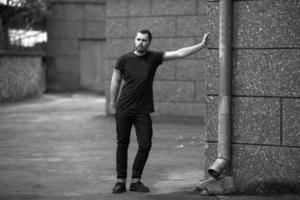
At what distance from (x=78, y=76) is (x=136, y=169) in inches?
789

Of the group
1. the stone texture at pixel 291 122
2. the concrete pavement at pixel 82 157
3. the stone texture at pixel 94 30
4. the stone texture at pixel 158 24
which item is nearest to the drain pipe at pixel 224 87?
the concrete pavement at pixel 82 157

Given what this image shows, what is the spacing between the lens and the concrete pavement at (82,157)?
736cm

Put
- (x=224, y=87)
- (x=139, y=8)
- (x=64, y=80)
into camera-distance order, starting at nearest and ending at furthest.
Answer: (x=224, y=87), (x=139, y=8), (x=64, y=80)

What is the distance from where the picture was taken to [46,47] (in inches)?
1061

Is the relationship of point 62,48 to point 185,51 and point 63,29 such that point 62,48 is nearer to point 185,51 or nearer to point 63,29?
point 63,29

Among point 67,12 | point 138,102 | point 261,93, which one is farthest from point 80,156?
point 67,12

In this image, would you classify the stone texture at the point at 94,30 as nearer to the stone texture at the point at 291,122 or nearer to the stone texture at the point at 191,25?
the stone texture at the point at 191,25

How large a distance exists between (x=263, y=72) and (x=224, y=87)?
44cm

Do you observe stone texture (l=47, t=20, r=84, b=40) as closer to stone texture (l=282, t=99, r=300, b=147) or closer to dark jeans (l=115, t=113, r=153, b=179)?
dark jeans (l=115, t=113, r=153, b=179)

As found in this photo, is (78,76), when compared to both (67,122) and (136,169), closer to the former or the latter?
(67,122)

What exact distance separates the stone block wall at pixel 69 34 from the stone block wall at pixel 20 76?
1.21 m

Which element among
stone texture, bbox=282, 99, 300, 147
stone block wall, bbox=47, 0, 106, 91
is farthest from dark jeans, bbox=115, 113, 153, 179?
stone block wall, bbox=47, 0, 106, 91

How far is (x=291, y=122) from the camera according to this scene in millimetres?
7062

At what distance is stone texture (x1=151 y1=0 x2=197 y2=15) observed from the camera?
15.1 meters
